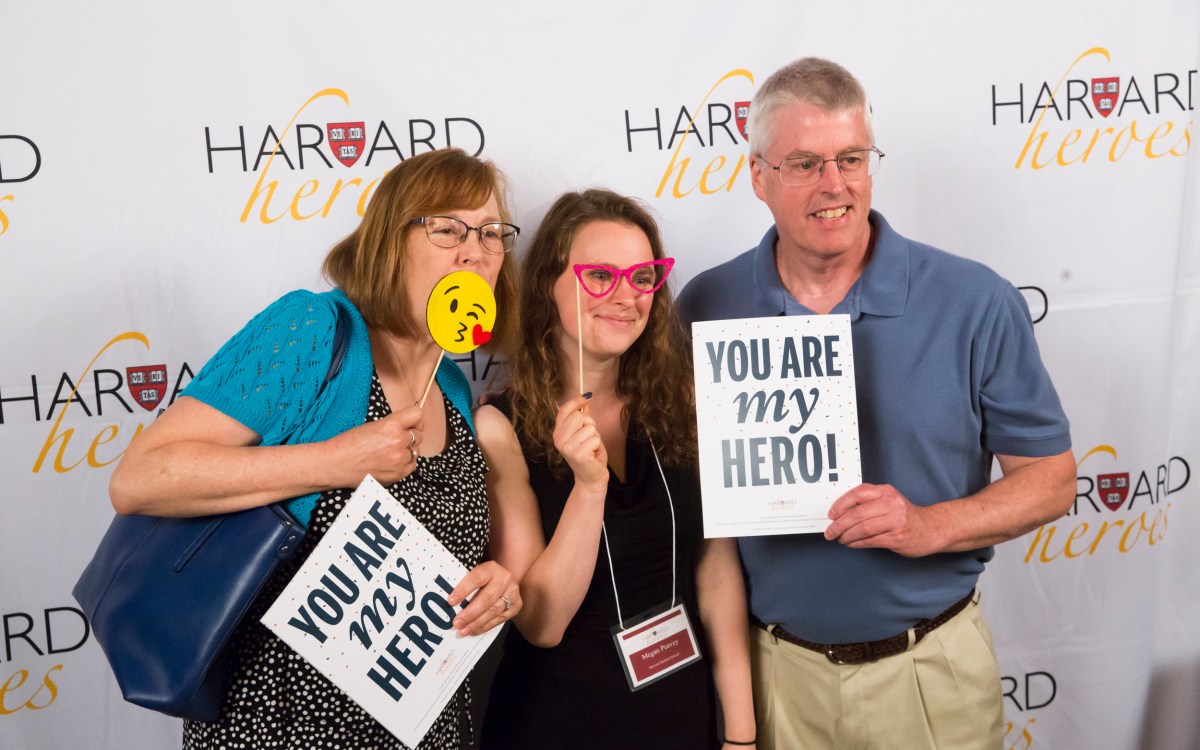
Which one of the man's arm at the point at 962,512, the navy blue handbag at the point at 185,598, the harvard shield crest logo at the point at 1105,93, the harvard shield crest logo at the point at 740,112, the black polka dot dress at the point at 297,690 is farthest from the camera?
the harvard shield crest logo at the point at 1105,93

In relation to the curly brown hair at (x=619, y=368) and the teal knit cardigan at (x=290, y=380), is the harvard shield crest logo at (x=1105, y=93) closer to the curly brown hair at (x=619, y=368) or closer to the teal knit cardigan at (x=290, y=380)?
the curly brown hair at (x=619, y=368)

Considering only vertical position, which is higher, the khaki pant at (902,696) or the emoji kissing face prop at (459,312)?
the emoji kissing face prop at (459,312)

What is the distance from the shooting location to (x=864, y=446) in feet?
5.30

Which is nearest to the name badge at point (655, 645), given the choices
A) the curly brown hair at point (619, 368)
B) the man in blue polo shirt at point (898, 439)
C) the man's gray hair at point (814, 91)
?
the man in blue polo shirt at point (898, 439)

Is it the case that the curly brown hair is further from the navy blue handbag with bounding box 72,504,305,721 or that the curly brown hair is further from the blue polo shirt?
the navy blue handbag with bounding box 72,504,305,721

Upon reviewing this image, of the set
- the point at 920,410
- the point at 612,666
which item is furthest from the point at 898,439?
the point at 612,666

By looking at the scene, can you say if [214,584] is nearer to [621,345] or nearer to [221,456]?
[221,456]

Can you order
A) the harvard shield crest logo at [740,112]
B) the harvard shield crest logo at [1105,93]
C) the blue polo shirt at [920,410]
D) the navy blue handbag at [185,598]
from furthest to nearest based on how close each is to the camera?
1. the harvard shield crest logo at [1105,93]
2. the harvard shield crest logo at [740,112]
3. the blue polo shirt at [920,410]
4. the navy blue handbag at [185,598]

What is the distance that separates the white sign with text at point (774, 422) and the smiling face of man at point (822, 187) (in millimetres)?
158

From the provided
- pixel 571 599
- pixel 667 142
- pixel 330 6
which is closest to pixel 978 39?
pixel 667 142

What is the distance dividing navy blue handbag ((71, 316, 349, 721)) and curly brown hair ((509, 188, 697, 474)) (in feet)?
1.75

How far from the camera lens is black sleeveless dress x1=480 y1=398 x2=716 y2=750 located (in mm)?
1585

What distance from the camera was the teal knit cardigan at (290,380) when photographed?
124 centimetres

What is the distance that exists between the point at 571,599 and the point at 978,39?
5.02 ft
